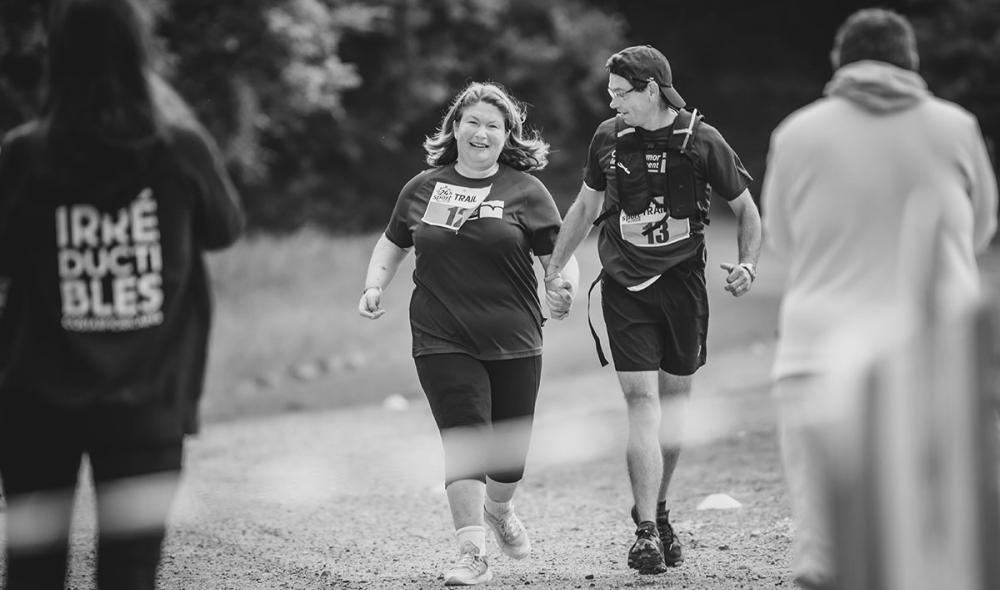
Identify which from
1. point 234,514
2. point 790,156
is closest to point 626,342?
point 790,156

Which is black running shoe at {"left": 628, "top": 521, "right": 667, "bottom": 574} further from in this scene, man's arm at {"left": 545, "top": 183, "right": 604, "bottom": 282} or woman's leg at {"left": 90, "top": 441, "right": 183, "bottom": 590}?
woman's leg at {"left": 90, "top": 441, "right": 183, "bottom": 590}

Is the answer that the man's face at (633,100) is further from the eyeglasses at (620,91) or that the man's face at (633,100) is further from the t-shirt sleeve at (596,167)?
the t-shirt sleeve at (596,167)

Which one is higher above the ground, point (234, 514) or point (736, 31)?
point (736, 31)

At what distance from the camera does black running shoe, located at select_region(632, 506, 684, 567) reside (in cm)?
599

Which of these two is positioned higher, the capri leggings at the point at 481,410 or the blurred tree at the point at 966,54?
the blurred tree at the point at 966,54

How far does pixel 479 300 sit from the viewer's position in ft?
19.0

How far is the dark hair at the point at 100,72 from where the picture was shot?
3438 millimetres

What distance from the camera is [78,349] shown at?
11.5ft

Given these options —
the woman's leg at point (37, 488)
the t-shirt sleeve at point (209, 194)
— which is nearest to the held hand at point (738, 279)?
the t-shirt sleeve at point (209, 194)

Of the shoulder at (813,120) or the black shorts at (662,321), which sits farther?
the black shorts at (662,321)

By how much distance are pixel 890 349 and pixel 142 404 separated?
1772mm

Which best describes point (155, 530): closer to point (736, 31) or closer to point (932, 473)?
point (932, 473)

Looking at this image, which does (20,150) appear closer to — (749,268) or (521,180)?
(521,180)

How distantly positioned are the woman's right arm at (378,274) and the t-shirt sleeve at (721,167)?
4.41 ft
